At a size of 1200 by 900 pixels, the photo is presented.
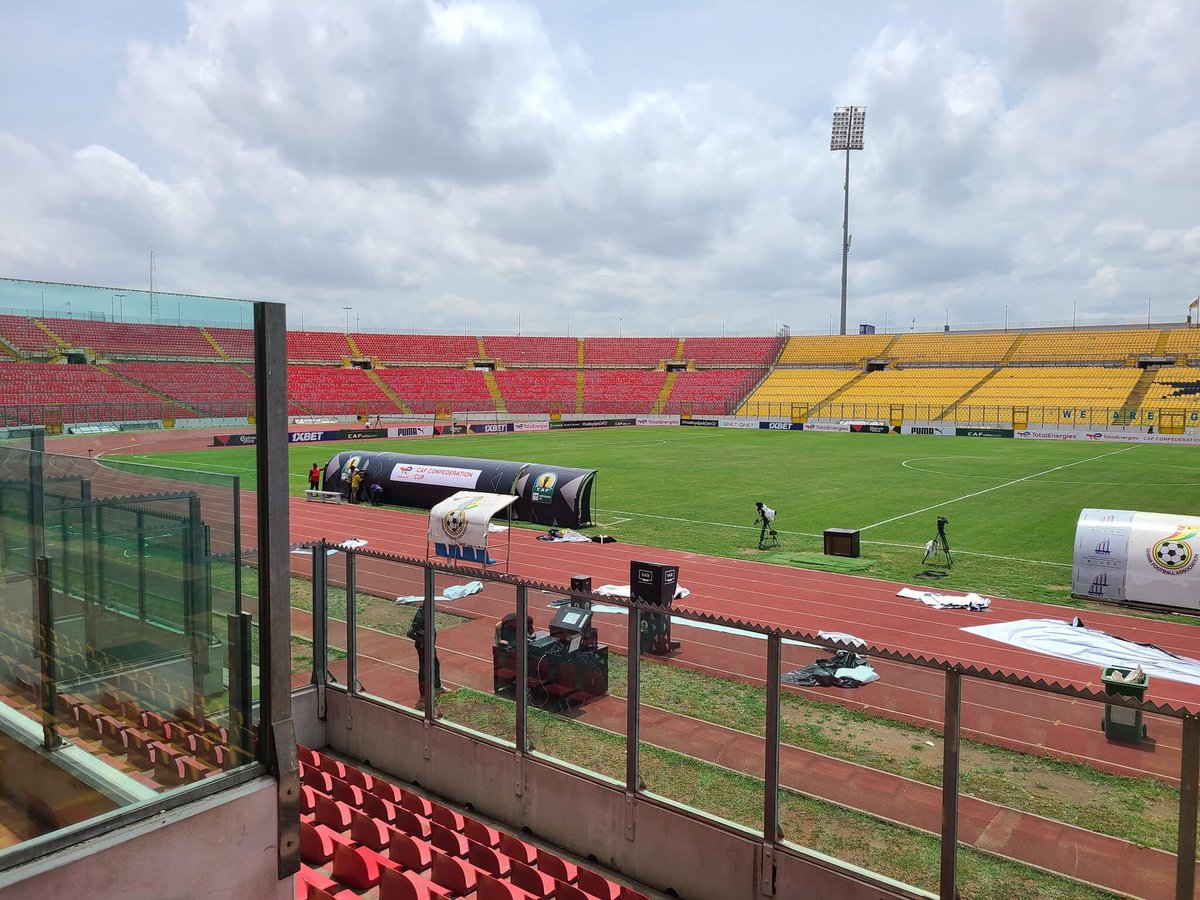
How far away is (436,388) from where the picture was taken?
82.1 metres

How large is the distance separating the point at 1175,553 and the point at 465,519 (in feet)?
45.0

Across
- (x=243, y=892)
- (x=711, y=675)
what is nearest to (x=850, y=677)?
(x=711, y=675)

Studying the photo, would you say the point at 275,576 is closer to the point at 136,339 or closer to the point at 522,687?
the point at 136,339

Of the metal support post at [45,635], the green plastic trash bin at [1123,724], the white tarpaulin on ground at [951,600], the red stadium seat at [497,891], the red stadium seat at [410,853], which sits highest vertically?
the metal support post at [45,635]

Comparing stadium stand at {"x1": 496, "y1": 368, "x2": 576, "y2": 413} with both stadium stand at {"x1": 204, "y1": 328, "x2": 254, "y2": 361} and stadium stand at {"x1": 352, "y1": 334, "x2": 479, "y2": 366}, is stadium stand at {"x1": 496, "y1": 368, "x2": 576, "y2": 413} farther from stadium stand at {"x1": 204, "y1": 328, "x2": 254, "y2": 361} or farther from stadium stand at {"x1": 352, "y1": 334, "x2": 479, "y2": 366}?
stadium stand at {"x1": 204, "y1": 328, "x2": 254, "y2": 361}

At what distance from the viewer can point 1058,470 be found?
125 ft

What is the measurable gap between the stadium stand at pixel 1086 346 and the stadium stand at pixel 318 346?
66.9 meters

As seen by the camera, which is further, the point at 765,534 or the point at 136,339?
the point at 765,534

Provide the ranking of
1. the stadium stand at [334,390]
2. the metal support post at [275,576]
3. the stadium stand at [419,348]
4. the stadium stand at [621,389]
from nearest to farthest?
the metal support post at [275,576], the stadium stand at [334,390], the stadium stand at [621,389], the stadium stand at [419,348]

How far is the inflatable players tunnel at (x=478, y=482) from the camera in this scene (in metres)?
24.0

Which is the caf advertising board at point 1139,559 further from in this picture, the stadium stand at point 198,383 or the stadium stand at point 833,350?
the stadium stand at point 833,350

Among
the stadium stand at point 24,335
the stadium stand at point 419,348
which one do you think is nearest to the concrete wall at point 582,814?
the stadium stand at point 24,335

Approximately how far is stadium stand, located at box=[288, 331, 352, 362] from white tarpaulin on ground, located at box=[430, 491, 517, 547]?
221 feet

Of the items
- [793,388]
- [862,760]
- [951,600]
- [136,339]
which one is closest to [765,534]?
[951,600]
